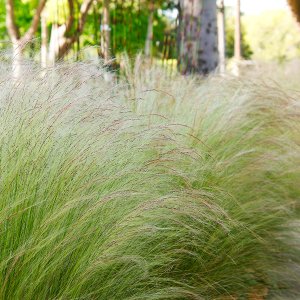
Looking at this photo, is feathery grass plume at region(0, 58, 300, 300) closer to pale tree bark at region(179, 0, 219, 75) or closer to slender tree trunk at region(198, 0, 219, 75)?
pale tree bark at region(179, 0, 219, 75)

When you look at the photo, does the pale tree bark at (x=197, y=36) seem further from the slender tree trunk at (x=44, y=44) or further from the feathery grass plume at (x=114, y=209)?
the feathery grass plume at (x=114, y=209)

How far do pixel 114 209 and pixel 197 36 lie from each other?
547cm

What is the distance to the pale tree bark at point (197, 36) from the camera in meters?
7.49

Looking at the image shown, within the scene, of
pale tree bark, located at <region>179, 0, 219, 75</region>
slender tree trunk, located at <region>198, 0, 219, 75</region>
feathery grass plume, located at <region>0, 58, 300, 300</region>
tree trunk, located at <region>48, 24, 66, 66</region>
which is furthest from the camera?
slender tree trunk, located at <region>198, 0, 219, 75</region>

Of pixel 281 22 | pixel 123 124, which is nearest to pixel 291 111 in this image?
pixel 123 124

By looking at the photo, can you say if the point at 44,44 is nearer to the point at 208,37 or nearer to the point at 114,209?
the point at 208,37

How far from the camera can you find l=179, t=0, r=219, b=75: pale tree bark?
7493mm

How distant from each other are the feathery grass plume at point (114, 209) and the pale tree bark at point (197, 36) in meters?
4.08

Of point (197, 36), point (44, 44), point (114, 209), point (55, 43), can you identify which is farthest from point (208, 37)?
point (114, 209)

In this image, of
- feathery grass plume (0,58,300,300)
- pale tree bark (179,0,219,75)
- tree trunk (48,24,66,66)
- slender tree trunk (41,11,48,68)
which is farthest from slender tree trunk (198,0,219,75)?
feathery grass plume (0,58,300,300)

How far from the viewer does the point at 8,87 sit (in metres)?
2.63

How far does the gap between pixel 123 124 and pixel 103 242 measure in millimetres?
645

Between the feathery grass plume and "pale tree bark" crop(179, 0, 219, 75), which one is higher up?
"pale tree bark" crop(179, 0, 219, 75)

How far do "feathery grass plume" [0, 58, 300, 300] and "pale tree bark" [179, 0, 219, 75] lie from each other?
408 centimetres
